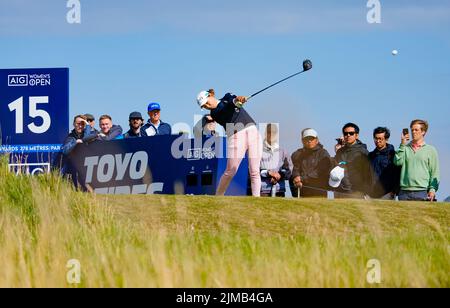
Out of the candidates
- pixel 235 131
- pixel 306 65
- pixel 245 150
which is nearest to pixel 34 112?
pixel 235 131

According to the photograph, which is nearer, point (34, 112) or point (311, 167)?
point (311, 167)

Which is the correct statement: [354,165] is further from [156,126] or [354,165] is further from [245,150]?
[156,126]

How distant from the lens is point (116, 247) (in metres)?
9.66

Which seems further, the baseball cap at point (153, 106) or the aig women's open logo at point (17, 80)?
the aig women's open logo at point (17, 80)

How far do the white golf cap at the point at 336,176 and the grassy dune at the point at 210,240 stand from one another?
4.78 ft

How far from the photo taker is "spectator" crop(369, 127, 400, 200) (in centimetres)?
1484

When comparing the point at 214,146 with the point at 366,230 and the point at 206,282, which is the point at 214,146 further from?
the point at 206,282

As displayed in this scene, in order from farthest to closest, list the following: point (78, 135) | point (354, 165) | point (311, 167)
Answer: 1. point (78, 135)
2. point (311, 167)
3. point (354, 165)

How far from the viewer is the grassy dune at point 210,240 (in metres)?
8.18

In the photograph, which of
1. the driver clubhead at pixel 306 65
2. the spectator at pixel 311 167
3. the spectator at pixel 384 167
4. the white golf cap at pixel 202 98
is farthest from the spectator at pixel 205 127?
the spectator at pixel 384 167

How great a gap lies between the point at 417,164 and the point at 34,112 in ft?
24.1

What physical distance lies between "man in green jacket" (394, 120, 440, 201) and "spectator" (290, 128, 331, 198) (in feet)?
3.98

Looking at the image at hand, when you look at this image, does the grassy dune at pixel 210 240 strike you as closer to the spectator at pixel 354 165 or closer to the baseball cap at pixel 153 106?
the spectator at pixel 354 165

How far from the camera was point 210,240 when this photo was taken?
34.6 ft
